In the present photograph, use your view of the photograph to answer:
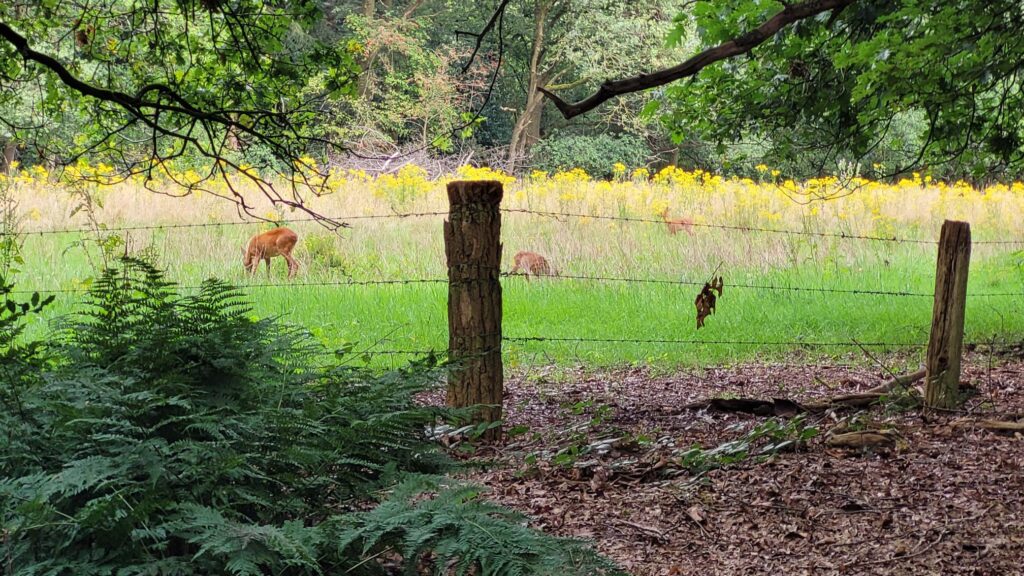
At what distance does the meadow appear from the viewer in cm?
744

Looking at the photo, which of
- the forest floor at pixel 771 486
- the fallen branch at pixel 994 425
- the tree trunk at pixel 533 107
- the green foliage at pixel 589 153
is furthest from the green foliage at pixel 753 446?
the green foliage at pixel 589 153

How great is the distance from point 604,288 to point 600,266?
0.49 metres

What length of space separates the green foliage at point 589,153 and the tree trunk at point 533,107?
0.45m

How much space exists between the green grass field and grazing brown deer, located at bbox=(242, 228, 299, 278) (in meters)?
0.16

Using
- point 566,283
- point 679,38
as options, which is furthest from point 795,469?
point 566,283

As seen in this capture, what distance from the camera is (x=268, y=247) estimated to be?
8.86 meters

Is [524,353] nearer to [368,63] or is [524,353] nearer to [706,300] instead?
[706,300]

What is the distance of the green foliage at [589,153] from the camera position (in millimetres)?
27688

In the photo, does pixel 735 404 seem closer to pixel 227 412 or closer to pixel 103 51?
pixel 227 412

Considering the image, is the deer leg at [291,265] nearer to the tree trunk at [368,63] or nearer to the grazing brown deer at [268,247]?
the grazing brown deer at [268,247]

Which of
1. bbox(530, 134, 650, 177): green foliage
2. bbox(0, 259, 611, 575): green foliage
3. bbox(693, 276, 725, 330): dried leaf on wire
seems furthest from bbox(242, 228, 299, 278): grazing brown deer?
bbox(530, 134, 650, 177): green foliage

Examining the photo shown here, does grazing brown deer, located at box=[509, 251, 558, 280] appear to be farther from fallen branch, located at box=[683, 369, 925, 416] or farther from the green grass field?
fallen branch, located at box=[683, 369, 925, 416]

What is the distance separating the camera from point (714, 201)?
1194cm

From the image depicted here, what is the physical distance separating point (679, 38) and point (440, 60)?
62.0ft
